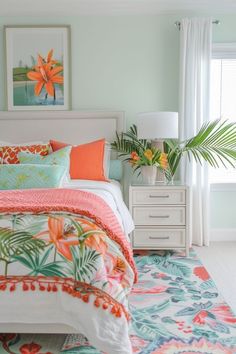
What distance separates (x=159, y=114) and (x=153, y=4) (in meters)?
1.20

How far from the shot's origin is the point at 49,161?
132 inches

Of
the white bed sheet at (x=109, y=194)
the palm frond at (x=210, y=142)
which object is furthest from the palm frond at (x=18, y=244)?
the palm frond at (x=210, y=142)

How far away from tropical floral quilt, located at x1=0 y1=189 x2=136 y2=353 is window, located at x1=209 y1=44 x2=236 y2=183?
246cm

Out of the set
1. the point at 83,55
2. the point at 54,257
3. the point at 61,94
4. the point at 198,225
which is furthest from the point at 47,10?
the point at 54,257

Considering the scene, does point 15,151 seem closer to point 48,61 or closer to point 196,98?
point 48,61

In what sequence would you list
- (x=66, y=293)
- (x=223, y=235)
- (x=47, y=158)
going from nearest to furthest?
(x=66, y=293)
(x=47, y=158)
(x=223, y=235)

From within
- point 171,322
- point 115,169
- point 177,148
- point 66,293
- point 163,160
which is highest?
point 177,148

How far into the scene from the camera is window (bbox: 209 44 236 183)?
4156mm

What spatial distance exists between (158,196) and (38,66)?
1.84 metres

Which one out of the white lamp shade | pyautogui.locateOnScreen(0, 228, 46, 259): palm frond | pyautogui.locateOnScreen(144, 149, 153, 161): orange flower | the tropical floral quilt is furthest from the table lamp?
pyautogui.locateOnScreen(0, 228, 46, 259): palm frond

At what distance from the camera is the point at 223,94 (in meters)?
4.21

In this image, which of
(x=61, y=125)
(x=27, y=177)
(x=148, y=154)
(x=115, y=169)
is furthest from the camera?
(x=61, y=125)

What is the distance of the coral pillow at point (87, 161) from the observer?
366 centimetres

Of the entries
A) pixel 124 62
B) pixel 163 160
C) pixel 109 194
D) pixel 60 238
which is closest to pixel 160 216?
pixel 163 160
